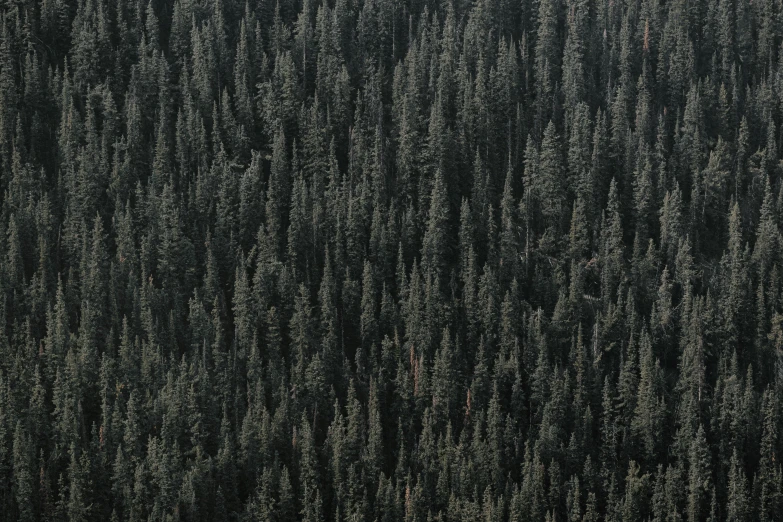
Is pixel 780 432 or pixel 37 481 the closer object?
pixel 37 481

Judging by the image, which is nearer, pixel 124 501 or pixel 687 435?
pixel 124 501

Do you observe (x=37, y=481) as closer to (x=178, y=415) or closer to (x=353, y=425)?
(x=178, y=415)

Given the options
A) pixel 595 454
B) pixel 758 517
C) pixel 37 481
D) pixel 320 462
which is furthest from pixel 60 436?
pixel 758 517

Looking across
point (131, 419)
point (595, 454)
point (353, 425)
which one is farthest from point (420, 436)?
point (131, 419)

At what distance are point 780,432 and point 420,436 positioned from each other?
1760 inches

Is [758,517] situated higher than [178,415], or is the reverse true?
[178,415]

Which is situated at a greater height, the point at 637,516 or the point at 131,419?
the point at 131,419

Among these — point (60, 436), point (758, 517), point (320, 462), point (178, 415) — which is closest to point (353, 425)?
point (320, 462)

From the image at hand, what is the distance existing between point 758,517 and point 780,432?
46.2 feet

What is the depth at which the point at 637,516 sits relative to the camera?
7402 inches

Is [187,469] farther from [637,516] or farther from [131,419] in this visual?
[637,516]

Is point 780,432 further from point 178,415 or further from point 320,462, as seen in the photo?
point 178,415

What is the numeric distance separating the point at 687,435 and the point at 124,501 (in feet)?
224

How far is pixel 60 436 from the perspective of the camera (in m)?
193
